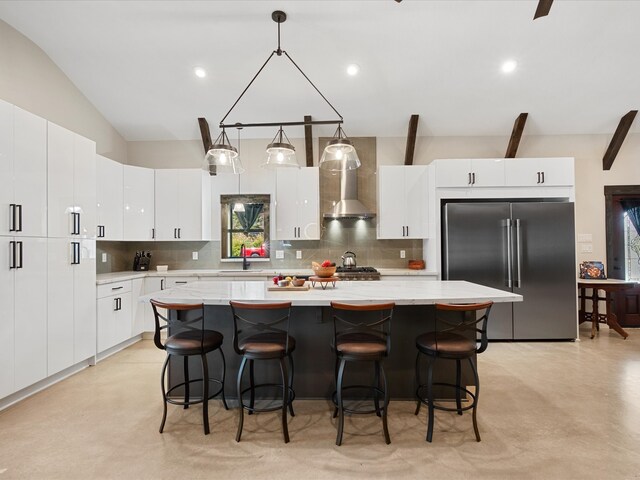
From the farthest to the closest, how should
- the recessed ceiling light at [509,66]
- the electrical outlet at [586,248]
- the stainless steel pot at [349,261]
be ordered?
1. the electrical outlet at [586,248]
2. the stainless steel pot at [349,261]
3. the recessed ceiling light at [509,66]

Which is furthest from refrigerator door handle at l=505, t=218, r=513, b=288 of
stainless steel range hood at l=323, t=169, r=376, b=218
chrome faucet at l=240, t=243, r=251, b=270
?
chrome faucet at l=240, t=243, r=251, b=270

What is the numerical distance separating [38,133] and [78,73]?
1.71 m

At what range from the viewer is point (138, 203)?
15.9 feet

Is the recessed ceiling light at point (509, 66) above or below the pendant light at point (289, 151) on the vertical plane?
above

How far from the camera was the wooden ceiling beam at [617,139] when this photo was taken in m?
4.82

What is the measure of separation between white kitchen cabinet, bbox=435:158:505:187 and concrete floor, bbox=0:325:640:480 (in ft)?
8.32

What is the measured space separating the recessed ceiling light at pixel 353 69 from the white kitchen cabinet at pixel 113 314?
393 cm

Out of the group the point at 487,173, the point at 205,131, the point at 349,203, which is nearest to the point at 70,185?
the point at 205,131

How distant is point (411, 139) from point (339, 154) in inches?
98.5

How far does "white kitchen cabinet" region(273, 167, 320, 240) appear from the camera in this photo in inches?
199

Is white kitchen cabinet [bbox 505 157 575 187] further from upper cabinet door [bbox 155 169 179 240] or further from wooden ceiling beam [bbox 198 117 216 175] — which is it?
upper cabinet door [bbox 155 169 179 240]

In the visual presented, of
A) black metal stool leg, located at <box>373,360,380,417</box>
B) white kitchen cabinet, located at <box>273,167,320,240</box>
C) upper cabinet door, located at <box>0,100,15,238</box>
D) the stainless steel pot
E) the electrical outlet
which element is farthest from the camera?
the electrical outlet

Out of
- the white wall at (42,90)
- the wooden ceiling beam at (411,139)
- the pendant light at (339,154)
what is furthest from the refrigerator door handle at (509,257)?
the white wall at (42,90)

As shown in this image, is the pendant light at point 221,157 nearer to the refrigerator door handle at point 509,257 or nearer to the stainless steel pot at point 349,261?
the stainless steel pot at point 349,261
